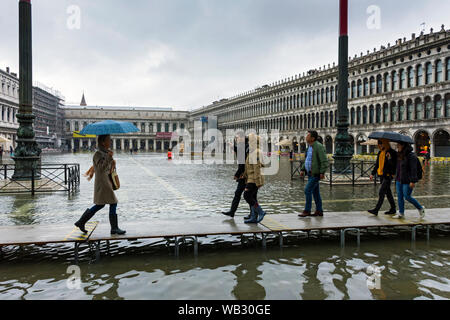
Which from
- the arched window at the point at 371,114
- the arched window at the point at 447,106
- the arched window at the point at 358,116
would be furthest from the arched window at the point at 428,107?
the arched window at the point at 358,116

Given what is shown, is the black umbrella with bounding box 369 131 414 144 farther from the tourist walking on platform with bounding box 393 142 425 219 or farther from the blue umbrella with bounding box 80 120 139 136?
the blue umbrella with bounding box 80 120 139 136

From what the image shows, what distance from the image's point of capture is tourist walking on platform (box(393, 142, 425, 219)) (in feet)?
25.3

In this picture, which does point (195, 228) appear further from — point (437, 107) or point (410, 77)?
point (410, 77)

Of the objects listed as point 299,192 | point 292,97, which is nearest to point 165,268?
point 299,192

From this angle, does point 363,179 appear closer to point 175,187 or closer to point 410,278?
point 175,187

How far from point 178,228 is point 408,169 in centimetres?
502

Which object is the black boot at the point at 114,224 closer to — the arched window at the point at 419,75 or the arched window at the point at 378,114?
the arched window at the point at 419,75

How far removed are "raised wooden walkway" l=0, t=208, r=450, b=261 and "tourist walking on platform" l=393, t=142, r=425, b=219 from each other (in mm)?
298

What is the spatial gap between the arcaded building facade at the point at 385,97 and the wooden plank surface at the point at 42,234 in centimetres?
4447

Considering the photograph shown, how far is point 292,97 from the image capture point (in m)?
74.3

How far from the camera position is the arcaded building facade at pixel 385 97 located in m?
42.8

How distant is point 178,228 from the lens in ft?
22.3

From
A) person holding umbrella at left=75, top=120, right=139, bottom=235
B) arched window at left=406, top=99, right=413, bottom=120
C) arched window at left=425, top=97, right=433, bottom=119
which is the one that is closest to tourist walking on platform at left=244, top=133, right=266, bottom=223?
person holding umbrella at left=75, top=120, right=139, bottom=235

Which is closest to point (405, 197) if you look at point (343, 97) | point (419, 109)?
point (343, 97)
